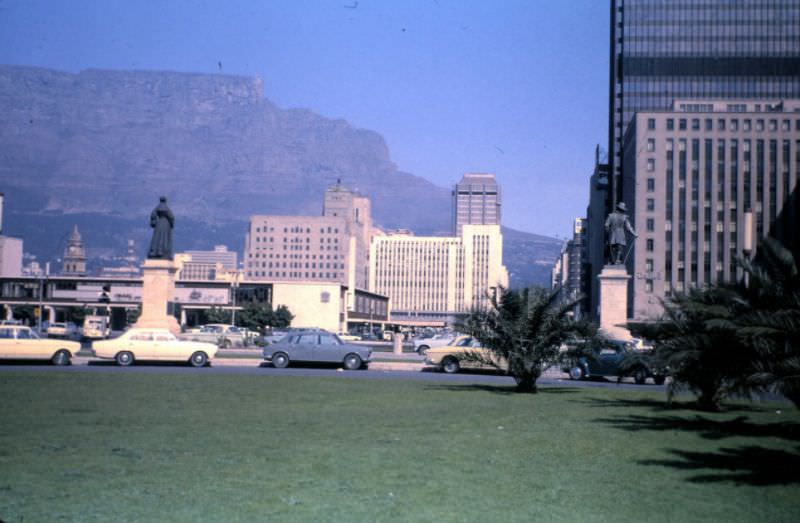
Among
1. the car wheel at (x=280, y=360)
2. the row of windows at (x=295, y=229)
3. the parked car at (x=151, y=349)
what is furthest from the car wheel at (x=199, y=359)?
the row of windows at (x=295, y=229)

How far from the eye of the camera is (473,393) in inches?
782

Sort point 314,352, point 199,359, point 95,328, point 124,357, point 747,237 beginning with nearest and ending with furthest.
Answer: point 124,357 → point 199,359 → point 314,352 → point 747,237 → point 95,328

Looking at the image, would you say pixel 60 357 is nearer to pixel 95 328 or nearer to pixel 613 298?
pixel 613 298

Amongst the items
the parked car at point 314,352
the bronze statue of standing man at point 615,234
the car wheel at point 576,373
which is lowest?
the car wheel at point 576,373

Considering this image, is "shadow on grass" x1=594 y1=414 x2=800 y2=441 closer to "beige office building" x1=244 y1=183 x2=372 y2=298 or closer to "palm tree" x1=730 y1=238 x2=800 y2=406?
"palm tree" x1=730 y1=238 x2=800 y2=406

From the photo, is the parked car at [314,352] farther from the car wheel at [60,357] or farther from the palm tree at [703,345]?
the palm tree at [703,345]

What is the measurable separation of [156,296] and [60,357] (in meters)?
10.4

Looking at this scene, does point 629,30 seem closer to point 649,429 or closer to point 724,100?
point 724,100

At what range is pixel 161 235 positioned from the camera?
133ft

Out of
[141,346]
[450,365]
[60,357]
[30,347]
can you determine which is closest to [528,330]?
[450,365]

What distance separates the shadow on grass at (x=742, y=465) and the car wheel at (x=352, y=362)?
20.6 meters

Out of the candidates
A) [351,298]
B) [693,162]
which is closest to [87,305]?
[351,298]

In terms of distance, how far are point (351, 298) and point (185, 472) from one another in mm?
119294

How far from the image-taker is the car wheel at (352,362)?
3080 centimetres
